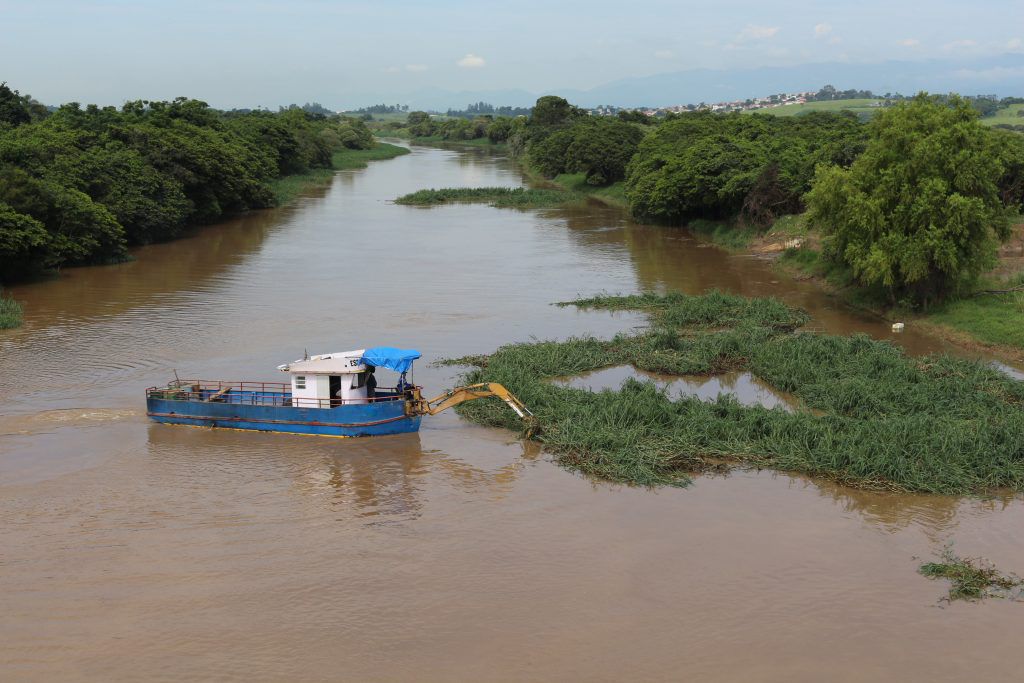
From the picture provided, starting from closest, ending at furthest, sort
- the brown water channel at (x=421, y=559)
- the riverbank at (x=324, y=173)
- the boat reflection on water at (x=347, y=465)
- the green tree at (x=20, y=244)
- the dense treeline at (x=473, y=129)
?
1. the brown water channel at (x=421, y=559)
2. the boat reflection on water at (x=347, y=465)
3. the green tree at (x=20, y=244)
4. the riverbank at (x=324, y=173)
5. the dense treeline at (x=473, y=129)

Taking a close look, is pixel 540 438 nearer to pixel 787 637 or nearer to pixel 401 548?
pixel 401 548

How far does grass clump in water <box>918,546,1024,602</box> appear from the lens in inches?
593

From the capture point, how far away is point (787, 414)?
21.7m

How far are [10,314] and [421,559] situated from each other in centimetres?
2274

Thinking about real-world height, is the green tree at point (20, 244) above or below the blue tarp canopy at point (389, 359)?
above

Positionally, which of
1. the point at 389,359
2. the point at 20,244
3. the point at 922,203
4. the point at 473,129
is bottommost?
the point at 389,359

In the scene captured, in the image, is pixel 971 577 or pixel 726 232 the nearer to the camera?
pixel 971 577

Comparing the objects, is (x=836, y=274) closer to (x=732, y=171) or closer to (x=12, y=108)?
(x=732, y=171)

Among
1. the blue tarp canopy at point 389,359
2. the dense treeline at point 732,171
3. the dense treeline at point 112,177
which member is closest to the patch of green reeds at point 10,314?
the dense treeline at point 112,177

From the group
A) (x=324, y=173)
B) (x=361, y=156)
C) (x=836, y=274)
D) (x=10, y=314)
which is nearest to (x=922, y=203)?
(x=836, y=274)

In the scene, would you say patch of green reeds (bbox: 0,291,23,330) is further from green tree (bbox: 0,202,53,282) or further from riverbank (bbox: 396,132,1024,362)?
riverbank (bbox: 396,132,1024,362)

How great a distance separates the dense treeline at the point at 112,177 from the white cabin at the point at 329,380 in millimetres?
19185

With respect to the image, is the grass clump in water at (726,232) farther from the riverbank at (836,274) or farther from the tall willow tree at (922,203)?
the tall willow tree at (922,203)

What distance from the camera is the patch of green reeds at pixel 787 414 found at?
19.3 metres
